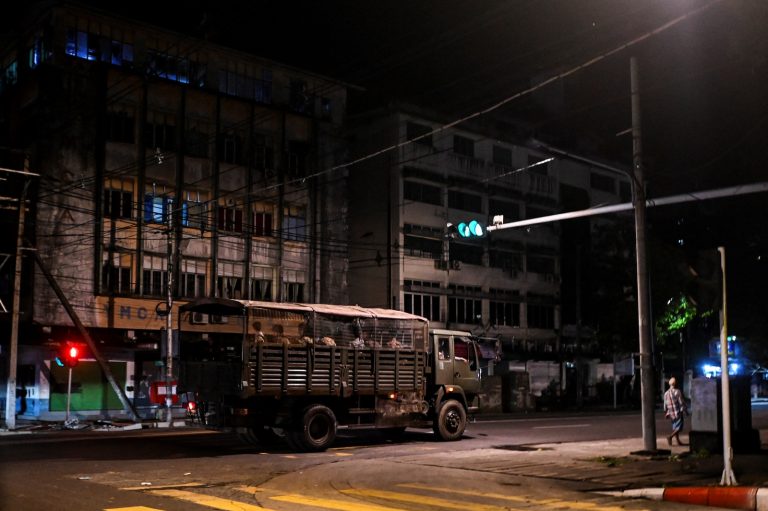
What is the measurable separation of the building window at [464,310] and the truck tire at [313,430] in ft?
→ 101

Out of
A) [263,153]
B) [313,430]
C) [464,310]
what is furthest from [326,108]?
[313,430]

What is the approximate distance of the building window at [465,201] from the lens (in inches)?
1967

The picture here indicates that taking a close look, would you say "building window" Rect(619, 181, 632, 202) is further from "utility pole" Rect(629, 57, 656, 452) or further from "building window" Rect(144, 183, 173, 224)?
"utility pole" Rect(629, 57, 656, 452)

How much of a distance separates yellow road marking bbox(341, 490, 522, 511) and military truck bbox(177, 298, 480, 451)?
19.2 feet

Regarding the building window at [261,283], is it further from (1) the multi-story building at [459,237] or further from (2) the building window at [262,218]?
(1) the multi-story building at [459,237]

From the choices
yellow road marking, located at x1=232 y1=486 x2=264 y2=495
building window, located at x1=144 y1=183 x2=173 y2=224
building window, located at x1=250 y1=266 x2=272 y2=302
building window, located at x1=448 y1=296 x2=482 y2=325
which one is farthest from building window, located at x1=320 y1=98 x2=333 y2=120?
yellow road marking, located at x1=232 y1=486 x2=264 y2=495

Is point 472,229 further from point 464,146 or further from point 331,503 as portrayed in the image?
point 464,146

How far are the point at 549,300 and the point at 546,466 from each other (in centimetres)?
4072

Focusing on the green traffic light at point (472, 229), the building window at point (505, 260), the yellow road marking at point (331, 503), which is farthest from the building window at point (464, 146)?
the yellow road marking at point (331, 503)

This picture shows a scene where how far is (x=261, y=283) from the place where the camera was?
4172 cm

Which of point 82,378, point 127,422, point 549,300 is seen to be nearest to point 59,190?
point 82,378

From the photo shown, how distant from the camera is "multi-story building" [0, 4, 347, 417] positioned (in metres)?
35.2

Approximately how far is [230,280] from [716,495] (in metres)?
31.2

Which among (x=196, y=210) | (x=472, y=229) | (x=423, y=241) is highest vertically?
(x=196, y=210)
